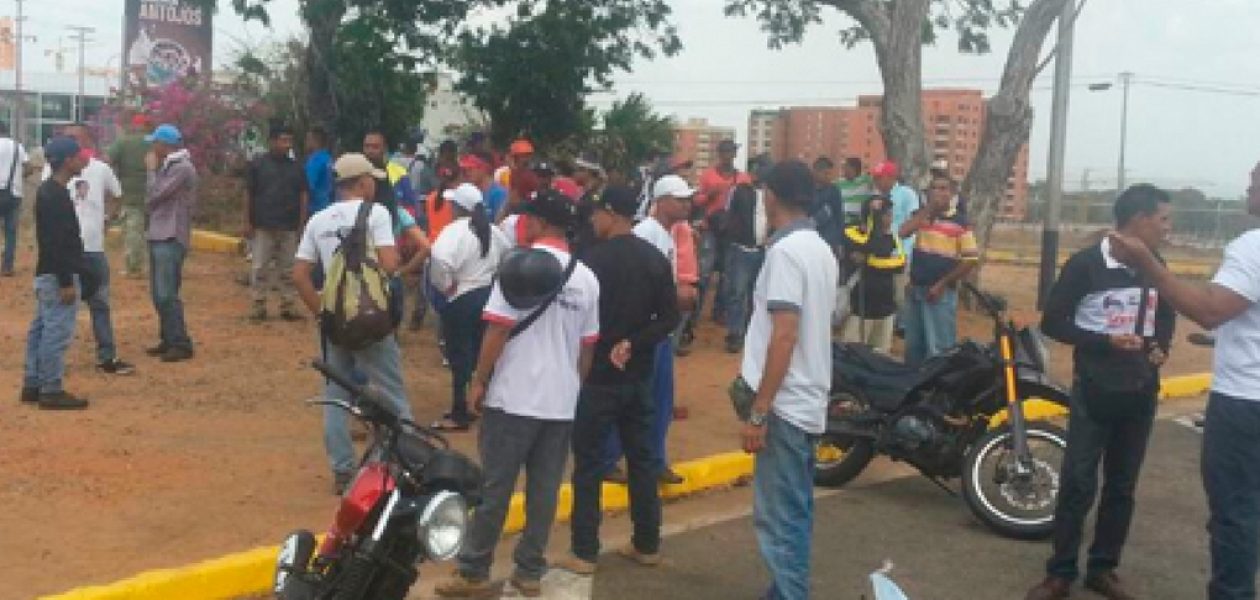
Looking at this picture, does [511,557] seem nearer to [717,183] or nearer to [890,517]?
[890,517]

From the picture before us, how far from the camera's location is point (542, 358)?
532 centimetres

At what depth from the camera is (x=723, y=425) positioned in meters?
9.21

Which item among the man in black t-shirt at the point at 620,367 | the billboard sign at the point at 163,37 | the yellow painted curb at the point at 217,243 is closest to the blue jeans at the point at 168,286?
the man in black t-shirt at the point at 620,367

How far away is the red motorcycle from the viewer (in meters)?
3.96

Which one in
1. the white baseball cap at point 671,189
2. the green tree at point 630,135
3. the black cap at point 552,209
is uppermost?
the green tree at point 630,135

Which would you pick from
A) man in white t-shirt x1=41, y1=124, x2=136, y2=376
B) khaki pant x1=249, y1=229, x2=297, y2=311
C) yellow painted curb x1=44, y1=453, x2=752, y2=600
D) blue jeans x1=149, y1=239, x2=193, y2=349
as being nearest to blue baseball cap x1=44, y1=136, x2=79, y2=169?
man in white t-shirt x1=41, y1=124, x2=136, y2=376

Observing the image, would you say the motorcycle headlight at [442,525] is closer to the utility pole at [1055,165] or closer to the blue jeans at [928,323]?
the blue jeans at [928,323]

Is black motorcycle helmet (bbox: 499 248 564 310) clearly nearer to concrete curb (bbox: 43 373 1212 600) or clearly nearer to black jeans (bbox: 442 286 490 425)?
concrete curb (bbox: 43 373 1212 600)

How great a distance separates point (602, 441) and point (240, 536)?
69.3 inches

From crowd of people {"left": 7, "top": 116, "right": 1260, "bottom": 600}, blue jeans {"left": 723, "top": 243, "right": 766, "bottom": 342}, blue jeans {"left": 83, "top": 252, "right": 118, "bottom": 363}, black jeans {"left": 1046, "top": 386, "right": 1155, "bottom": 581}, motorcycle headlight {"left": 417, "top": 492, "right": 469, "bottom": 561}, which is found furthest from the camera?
blue jeans {"left": 723, "top": 243, "right": 766, "bottom": 342}

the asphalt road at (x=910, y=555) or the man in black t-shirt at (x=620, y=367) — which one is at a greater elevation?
the man in black t-shirt at (x=620, y=367)

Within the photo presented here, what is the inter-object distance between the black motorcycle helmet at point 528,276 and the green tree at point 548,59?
12.3 meters

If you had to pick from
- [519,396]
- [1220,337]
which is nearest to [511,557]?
[519,396]

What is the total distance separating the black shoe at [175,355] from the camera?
9.84 m
